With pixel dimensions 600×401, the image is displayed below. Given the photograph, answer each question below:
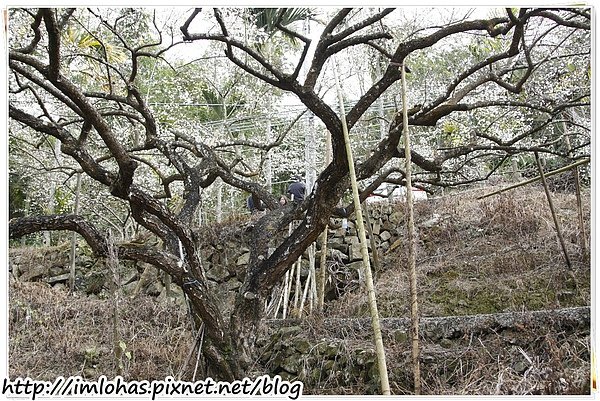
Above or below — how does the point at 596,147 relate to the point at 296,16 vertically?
below

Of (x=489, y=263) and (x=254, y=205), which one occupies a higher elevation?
(x=254, y=205)

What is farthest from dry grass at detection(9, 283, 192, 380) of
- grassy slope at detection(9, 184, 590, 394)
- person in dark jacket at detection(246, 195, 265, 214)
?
person in dark jacket at detection(246, 195, 265, 214)

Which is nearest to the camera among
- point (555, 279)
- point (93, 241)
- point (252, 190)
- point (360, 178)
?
point (93, 241)

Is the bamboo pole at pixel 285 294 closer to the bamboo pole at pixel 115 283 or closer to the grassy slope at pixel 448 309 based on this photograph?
the grassy slope at pixel 448 309

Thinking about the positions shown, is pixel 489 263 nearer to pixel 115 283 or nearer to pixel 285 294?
pixel 285 294

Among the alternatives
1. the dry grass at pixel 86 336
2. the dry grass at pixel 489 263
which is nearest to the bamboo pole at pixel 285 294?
the dry grass at pixel 489 263

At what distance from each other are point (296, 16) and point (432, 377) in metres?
2.63

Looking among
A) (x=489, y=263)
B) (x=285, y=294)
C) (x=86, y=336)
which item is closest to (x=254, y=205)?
(x=285, y=294)

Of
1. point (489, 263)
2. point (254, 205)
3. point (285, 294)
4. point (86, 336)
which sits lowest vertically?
point (86, 336)

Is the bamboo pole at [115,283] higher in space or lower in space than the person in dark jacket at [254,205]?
lower

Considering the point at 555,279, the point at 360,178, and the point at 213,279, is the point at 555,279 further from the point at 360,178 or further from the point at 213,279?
the point at 213,279

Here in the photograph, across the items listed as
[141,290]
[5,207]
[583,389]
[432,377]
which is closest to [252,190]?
[432,377]

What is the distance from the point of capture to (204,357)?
358cm

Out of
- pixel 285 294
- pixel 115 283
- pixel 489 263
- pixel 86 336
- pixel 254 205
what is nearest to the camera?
pixel 115 283
